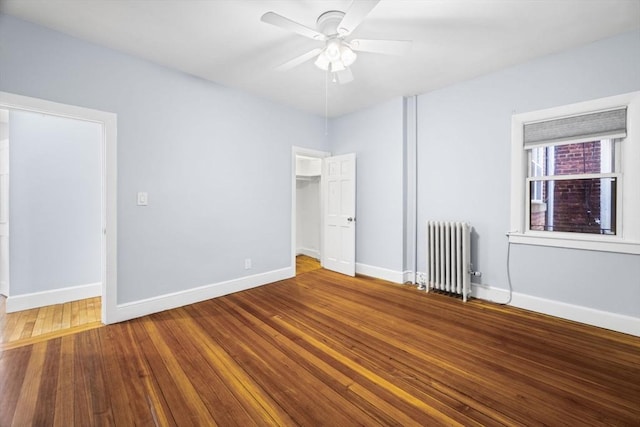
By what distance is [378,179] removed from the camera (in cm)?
420

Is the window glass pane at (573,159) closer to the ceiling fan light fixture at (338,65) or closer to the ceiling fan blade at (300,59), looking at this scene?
the ceiling fan light fixture at (338,65)

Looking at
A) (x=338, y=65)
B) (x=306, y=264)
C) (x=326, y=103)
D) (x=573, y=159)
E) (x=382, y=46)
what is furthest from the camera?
(x=306, y=264)

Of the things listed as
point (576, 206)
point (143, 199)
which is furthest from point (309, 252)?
point (576, 206)

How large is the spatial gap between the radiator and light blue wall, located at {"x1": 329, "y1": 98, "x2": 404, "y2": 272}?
1.50 feet

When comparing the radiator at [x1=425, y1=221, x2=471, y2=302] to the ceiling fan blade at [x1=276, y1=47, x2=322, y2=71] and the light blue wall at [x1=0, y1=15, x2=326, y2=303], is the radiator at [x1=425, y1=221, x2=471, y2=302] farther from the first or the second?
A: the ceiling fan blade at [x1=276, y1=47, x2=322, y2=71]

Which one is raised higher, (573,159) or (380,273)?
(573,159)

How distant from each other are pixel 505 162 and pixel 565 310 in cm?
166

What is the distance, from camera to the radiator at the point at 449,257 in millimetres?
3264

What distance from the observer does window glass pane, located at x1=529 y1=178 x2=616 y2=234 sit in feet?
8.69

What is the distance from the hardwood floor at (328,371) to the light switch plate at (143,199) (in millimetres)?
1205

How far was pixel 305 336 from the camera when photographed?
2.42 metres

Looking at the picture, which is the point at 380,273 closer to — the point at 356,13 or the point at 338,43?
the point at 338,43

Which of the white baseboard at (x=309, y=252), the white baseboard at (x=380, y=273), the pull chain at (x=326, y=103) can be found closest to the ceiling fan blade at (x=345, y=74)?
the pull chain at (x=326, y=103)

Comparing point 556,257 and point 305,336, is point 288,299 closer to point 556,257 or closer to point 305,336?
point 305,336
